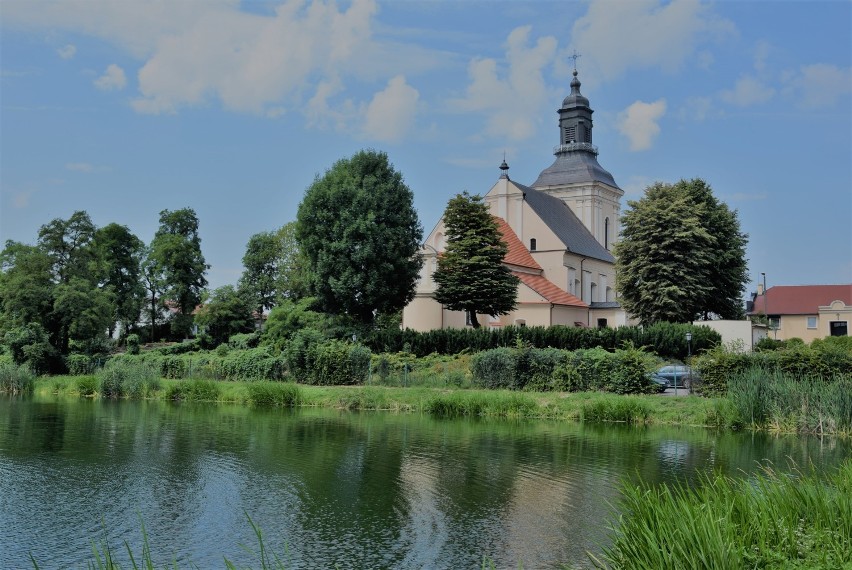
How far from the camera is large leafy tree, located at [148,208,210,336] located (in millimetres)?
71375

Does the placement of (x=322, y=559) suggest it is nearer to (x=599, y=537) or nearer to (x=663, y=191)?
(x=599, y=537)

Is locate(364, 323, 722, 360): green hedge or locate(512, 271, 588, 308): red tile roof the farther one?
locate(512, 271, 588, 308): red tile roof

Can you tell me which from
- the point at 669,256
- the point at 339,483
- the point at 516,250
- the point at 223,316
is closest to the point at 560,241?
the point at 516,250

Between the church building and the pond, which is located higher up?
the church building

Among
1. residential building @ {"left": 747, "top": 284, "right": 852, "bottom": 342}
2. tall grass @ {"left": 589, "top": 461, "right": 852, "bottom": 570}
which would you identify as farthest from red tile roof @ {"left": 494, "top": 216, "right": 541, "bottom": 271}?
tall grass @ {"left": 589, "top": 461, "right": 852, "bottom": 570}

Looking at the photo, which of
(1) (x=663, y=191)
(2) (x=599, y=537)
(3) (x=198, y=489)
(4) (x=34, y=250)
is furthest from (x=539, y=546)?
(4) (x=34, y=250)

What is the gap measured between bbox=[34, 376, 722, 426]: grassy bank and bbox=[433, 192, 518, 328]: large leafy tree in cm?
1571

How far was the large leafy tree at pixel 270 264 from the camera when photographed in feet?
248

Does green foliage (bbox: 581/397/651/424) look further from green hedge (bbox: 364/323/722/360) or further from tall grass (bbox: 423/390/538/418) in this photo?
green hedge (bbox: 364/323/722/360)

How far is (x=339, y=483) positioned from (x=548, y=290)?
47386 millimetres

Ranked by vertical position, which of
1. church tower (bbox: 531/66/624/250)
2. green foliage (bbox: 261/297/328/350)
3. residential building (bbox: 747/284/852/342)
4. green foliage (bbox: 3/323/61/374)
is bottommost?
green foliage (bbox: 3/323/61/374)

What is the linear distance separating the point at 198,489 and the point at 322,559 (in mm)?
5628

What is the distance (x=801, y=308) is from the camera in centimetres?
7900

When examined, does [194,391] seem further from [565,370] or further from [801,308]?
[801,308]
